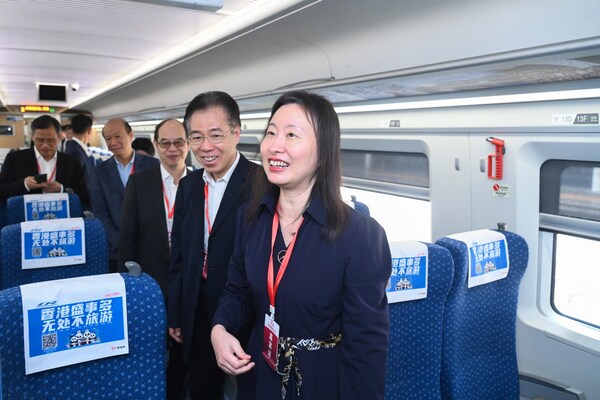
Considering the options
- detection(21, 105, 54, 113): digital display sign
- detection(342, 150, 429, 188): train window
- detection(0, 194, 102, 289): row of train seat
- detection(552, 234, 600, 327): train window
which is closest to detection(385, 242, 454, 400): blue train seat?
detection(552, 234, 600, 327): train window

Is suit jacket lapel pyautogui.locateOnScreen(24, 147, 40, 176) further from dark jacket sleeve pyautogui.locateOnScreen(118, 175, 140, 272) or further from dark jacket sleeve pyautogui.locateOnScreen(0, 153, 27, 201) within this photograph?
dark jacket sleeve pyautogui.locateOnScreen(118, 175, 140, 272)

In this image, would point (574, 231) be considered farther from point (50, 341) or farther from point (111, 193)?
point (111, 193)

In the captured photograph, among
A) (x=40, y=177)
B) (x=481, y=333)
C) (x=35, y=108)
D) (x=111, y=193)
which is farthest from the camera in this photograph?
(x=35, y=108)

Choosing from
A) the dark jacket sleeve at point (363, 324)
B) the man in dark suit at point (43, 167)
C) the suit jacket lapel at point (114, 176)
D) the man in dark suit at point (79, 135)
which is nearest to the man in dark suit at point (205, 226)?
the dark jacket sleeve at point (363, 324)

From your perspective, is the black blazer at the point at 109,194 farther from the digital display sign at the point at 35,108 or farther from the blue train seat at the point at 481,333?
the digital display sign at the point at 35,108

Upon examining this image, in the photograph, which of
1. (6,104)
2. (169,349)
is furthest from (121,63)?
(6,104)

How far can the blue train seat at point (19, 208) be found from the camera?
413 cm

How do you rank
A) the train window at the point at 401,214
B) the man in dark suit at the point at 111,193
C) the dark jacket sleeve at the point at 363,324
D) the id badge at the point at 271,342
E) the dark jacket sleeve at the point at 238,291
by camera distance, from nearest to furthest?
the dark jacket sleeve at the point at 363,324 → the id badge at the point at 271,342 → the dark jacket sleeve at the point at 238,291 → the man in dark suit at the point at 111,193 → the train window at the point at 401,214

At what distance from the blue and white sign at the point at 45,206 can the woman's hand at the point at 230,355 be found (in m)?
3.07

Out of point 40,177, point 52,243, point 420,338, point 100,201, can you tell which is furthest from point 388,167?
point 40,177

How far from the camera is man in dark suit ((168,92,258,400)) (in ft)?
7.34

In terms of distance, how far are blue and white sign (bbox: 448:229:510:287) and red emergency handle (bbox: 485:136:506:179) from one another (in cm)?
81

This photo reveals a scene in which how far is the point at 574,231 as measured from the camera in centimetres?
298

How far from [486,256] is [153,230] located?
174cm
